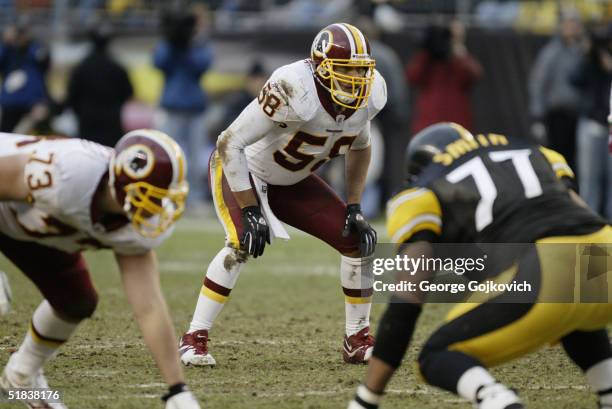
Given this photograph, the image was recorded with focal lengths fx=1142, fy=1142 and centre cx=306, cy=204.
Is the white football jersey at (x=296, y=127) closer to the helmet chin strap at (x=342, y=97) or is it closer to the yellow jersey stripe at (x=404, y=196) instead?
the helmet chin strap at (x=342, y=97)

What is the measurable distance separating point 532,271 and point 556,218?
8.6 inches

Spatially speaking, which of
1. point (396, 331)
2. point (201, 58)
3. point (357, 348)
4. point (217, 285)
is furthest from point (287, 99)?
point (201, 58)

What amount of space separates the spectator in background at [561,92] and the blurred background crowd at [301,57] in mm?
14

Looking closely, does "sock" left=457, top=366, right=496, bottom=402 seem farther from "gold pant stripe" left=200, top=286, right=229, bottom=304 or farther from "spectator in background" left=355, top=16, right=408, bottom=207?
"spectator in background" left=355, top=16, right=408, bottom=207

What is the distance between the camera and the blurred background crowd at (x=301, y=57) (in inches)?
446

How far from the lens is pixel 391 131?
12.7 m

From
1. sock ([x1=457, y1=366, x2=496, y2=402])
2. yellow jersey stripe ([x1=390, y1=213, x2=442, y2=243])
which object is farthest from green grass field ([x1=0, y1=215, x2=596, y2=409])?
yellow jersey stripe ([x1=390, y1=213, x2=442, y2=243])

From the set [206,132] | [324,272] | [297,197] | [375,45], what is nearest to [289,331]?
[297,197]

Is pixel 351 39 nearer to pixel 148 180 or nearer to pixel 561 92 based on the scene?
pixel 148 180

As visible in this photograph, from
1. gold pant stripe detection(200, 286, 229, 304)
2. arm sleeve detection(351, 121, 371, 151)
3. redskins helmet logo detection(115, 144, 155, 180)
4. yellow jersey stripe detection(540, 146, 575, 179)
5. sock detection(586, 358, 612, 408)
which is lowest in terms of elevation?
gold pant stripe detection(200, 286, 229, 304)

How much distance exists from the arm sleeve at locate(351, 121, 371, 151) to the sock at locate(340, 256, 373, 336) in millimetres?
559

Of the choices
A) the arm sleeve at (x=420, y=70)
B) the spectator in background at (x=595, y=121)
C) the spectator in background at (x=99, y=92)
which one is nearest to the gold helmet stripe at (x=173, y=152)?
the spectator in background at (x=595, y=121)

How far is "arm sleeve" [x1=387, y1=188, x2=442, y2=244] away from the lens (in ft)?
13.0

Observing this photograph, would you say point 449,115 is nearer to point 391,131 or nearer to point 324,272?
point 391,131
